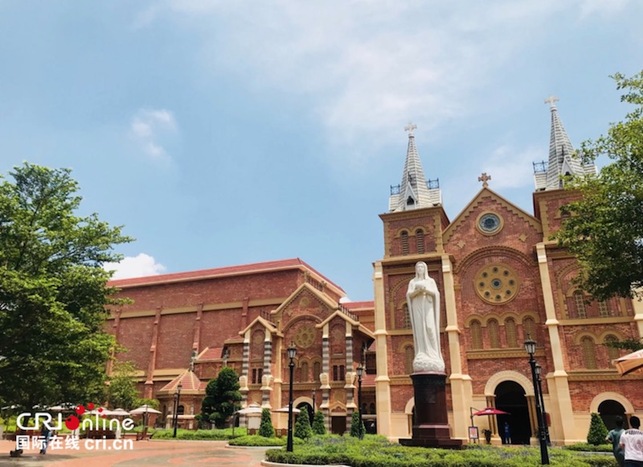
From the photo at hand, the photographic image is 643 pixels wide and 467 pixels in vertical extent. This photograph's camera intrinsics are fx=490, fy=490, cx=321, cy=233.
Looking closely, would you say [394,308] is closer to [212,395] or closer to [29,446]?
[212,395]

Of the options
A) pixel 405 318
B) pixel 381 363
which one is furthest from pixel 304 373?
pixel 405 318

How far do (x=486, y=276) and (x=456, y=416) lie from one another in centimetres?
952

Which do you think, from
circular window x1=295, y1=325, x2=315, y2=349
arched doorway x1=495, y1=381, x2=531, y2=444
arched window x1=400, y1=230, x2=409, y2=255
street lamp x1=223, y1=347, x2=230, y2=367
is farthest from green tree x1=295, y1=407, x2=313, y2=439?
street lamp x1=223, y1=347, x2=230, y2=367

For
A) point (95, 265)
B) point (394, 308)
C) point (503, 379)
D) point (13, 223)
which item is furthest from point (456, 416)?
point (13, 223)

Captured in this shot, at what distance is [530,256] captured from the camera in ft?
109

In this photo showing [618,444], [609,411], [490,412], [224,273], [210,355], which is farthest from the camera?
[224,273]

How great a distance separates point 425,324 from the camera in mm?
19625

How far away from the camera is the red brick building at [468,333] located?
2950 centimetres

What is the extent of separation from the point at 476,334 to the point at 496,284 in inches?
144

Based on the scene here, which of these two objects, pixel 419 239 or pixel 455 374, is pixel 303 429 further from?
pixel 419 239

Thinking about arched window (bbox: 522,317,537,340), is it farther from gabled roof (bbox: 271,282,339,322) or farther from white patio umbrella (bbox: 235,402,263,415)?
white patio umbrella (bbox: 235,402,263,415)

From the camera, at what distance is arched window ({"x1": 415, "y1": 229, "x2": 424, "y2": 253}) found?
3591 cm

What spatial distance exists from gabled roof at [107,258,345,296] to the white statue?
31.5 meters

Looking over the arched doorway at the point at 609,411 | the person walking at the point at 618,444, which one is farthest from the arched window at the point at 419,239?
the person walking at the point at 618,444
